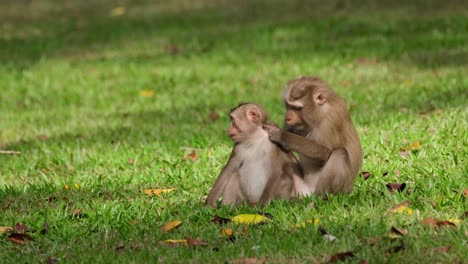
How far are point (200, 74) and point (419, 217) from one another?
27.4 feet

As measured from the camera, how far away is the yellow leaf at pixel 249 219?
6758 millimetres

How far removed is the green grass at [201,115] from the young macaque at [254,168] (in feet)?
0.63

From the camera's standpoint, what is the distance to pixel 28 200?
809cm

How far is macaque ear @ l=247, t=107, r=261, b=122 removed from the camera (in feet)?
24.2

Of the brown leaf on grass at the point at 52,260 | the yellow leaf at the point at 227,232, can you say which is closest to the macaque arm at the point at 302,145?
the yellow leaf at the point at 227,232

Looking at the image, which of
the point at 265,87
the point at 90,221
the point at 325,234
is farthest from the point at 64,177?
the point at 265,87

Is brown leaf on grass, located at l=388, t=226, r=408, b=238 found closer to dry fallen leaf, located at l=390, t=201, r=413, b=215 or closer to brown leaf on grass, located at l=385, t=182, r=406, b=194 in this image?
dry fallen leaf, located at l=390, t=201, r=413, b=215

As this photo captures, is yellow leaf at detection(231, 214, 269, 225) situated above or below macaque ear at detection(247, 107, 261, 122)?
below

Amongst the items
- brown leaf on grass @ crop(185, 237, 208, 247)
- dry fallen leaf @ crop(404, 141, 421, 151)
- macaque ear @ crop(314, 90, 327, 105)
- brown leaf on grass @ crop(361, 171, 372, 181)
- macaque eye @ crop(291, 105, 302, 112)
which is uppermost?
macaque ear @ crop(314, 90, 327, 105)

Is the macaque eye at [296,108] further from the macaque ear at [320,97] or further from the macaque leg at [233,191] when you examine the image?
the macaque leg at [233,191]

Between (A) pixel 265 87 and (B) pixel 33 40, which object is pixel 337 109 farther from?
(B) pixel 33 40

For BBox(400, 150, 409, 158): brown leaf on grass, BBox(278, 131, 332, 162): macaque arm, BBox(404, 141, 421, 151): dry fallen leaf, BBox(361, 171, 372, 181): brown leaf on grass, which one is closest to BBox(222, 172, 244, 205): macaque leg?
BBox(278, 131, 332, 162): macaque arm

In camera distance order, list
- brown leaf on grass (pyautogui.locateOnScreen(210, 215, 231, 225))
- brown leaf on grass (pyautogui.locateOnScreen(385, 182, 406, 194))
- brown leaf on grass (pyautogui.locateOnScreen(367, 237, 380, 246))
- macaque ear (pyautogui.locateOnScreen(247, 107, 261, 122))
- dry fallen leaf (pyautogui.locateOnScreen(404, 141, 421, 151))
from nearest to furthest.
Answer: brown leaf on grass (pyautogui.locateOnScreen(367, 237, 380, 246))
brown leaf on grass (pyautogui.locateOnScreen(210, 215, 231, 225))
macaque ear (pyautogui.locateOnScreen(247, 107, 261, 122))
brown leaf on grass (pyautogui.locateOnScreen(385, 182, 406, 194))
dry fallen leaf (pyautogui.locateOnScreen(404, 141, 421, 151))

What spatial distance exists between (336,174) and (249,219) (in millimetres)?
716
